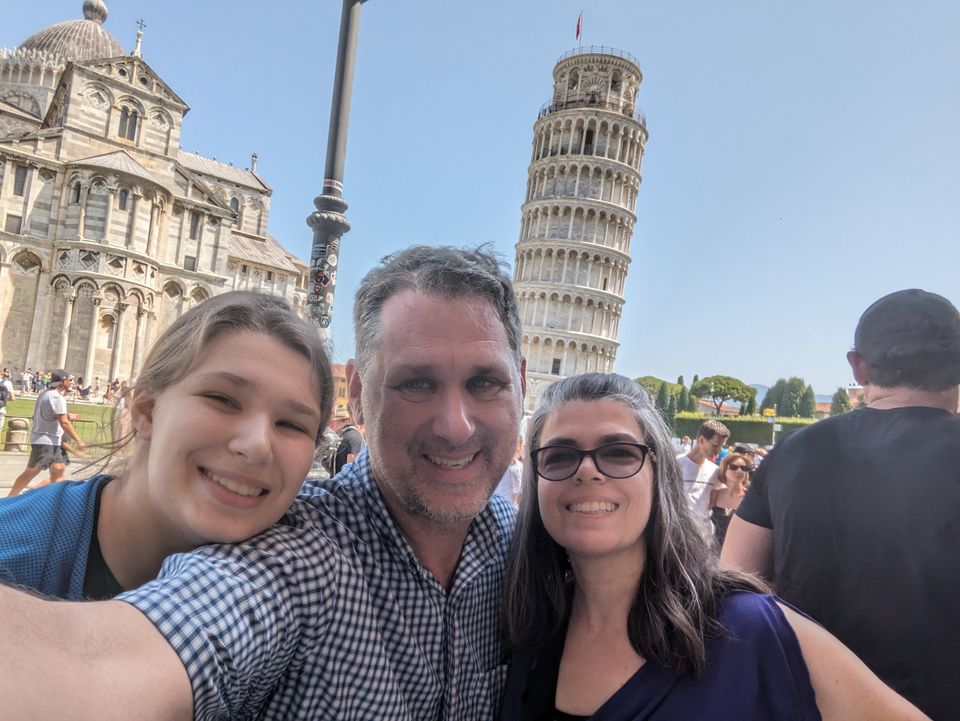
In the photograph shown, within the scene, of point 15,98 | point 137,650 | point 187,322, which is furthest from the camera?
point 15,98

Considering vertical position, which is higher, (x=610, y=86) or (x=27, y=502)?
(x=610, y=86)

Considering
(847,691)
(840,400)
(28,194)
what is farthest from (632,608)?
(840,400)

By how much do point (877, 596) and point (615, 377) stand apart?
3.94 ft

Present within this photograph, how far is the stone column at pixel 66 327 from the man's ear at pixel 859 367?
29.5 meters

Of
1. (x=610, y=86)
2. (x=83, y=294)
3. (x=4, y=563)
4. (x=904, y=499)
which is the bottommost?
(x=4, y=563)

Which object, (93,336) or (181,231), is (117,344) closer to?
(93,336)

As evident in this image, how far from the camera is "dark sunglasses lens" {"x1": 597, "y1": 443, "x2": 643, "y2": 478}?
1.65m

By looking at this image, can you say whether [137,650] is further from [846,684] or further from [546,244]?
[546,244]

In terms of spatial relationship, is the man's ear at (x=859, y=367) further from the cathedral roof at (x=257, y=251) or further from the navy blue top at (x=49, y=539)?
the cathedral roof at (x=257, y=251)

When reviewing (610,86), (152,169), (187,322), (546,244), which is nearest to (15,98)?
(152,169)

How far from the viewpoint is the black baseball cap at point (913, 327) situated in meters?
2.11

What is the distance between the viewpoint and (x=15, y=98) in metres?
38.3

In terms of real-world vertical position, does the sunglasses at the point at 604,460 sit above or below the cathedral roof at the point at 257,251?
below

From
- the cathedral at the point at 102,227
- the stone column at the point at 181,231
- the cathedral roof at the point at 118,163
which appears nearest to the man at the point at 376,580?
the cathedral at the point at 102,227
